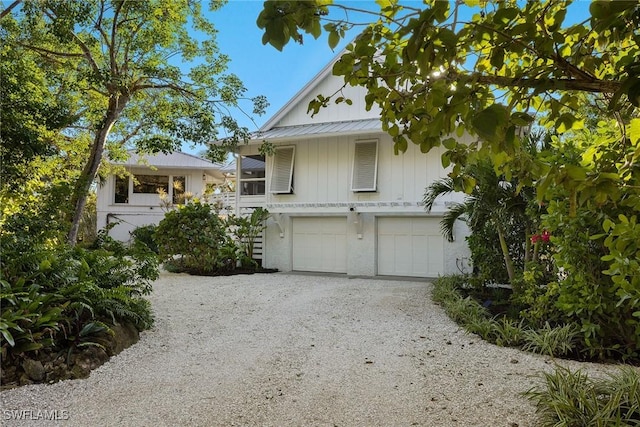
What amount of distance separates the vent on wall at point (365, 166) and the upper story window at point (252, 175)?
3352 mm

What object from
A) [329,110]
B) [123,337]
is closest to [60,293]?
[123,337]

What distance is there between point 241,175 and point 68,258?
8334mm

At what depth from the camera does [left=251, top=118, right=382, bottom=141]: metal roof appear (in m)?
10.8

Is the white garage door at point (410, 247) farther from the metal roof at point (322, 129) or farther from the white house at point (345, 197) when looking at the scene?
the metal roof at point (322, 129)

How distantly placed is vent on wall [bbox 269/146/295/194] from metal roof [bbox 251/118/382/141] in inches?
21.6

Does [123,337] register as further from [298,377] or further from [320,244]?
[320,244]

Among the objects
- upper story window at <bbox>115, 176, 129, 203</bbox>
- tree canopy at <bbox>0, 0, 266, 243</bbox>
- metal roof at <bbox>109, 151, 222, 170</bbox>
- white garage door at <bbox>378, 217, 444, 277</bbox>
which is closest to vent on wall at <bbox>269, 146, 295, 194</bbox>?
white garage door at <bbox>378, 217, 444, 277</bbox>

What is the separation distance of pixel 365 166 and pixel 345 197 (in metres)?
1.05

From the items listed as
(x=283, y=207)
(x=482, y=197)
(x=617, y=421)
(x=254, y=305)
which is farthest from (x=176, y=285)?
(x=617, y=421)

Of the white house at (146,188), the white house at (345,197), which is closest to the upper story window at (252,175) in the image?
the white house at (345,197)

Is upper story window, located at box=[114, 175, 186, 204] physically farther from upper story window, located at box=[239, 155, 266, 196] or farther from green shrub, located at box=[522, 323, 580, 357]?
green shrub, located at box=[522, 323, 580, 357]

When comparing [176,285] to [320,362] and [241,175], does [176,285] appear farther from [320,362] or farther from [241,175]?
[320,362]

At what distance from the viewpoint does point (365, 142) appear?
1113 centimetres

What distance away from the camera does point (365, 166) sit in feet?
36.5
